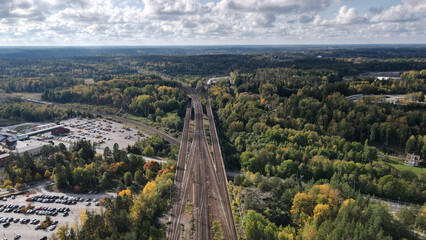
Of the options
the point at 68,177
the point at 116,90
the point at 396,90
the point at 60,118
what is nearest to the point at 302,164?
the point at 68,177

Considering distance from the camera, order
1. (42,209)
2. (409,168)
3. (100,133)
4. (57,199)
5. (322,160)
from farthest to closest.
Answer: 1. (100,133)
2. (409,168)
3. (322,160)
4. (57,199)
5. (42,209)

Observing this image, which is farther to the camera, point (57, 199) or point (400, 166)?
point (400, 166)

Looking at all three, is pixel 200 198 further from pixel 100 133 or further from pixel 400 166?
pixel 100 133

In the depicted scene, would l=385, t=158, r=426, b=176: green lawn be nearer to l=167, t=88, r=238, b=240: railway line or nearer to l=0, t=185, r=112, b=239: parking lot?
l=167, t=88, r=238, b=240: railway line

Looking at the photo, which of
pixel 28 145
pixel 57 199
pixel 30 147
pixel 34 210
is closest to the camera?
pixel 34 210

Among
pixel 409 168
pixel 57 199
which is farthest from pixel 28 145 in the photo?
pixel 409 168

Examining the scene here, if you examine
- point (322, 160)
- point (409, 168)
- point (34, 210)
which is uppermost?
point (322, 160)

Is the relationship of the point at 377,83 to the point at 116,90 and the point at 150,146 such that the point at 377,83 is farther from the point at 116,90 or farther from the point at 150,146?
the point at 116,90

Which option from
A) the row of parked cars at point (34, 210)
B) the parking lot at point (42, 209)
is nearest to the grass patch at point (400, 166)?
the parking lot at point (42, 209)
